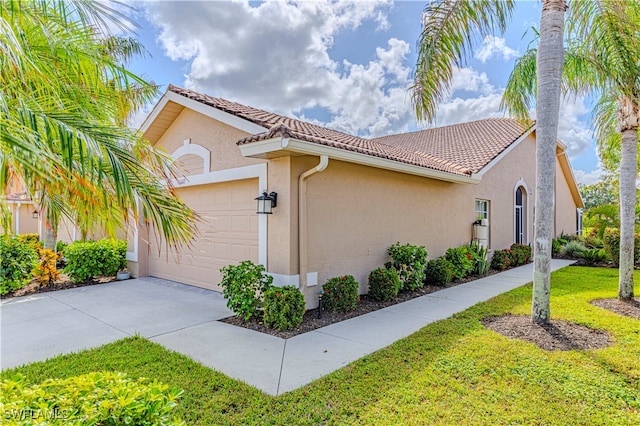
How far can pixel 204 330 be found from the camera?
254 inches

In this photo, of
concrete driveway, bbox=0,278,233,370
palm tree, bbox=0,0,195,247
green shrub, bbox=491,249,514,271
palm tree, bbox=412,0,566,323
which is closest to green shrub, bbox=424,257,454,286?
palm tree, bbox=412,0,566,323

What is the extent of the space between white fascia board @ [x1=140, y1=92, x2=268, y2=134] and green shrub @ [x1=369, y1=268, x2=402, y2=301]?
14.0 feet

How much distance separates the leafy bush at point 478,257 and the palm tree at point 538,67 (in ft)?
18.5

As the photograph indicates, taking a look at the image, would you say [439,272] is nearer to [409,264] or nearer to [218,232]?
[409,264]

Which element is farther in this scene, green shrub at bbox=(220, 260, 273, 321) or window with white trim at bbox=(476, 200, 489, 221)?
window with white trim at bbox=(476, 200, 489, 221)

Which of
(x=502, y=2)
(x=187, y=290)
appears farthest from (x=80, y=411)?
(x=502, y=2)

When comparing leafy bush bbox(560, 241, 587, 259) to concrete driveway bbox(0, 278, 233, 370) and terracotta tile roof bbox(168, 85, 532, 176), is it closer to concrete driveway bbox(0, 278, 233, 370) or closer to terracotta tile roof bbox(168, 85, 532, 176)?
terracotta tile roof bbox(168, 85, 532, 176)

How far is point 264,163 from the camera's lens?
772cm

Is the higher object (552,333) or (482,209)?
(482,209)

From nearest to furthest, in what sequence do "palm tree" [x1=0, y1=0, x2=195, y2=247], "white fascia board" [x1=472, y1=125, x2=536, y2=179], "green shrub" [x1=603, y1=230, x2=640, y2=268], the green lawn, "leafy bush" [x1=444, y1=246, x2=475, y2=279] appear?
"palm tree" [x1=0, y1=0, x2=195, y2=247]
the green lawn
"leafy bush" [x1=444, y1=246, x2=475, y2=279]
"white fascia board" [x1=472, y1=125, x2=536, y2=179]
"green shrub" [x1=603, y1=230, x2=640, y2=268]

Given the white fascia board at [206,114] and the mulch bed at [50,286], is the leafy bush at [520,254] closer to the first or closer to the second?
the white fascia board at [206,114]

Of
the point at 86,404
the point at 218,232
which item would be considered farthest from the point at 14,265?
the point at 86,404

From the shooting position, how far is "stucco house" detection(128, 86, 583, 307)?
7.28 m

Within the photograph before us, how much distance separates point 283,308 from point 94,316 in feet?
13.6
